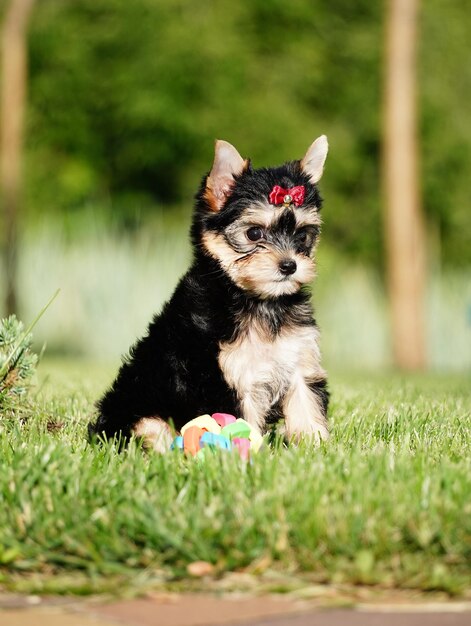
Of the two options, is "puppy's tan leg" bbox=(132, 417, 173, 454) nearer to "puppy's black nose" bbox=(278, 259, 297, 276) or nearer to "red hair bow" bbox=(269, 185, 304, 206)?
"puppy's black nose" bbox=(278, 259, 297, 276)

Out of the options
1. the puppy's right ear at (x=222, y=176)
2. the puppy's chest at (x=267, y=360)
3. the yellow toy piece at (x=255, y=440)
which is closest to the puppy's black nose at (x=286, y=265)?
the puppy's chest at (x=267, y=360)

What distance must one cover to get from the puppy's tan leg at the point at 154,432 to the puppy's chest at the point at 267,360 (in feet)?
1.42

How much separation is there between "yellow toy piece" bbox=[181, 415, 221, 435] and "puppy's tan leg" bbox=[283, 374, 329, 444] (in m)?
0.50

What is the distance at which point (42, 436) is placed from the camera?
221 inches

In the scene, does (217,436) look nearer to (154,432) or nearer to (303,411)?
(154,432)

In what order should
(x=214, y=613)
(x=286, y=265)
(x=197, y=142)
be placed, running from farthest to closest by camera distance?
(x=197, y=142), (x=286, y=265), (x=214, y=613)

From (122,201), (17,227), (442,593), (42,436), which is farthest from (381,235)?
(442,593)

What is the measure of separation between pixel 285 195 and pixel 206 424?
4.17 feet

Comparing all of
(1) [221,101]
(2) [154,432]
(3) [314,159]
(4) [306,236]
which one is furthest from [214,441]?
(1) [221,101]

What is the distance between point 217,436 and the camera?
5.13 m

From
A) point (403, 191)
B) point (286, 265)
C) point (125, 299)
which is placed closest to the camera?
point (286, 265)

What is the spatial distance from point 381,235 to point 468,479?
848 inches

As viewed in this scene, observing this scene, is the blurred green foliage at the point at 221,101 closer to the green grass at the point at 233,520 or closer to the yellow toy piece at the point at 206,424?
the yellow toy piece at the point at 206,424

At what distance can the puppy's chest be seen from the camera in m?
5.43
